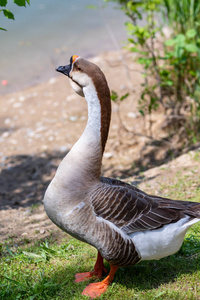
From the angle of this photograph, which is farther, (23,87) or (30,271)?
(23,87)

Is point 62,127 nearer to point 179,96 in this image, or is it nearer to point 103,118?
point 179,96

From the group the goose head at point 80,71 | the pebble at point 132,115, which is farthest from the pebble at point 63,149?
the goose head at point 80,71

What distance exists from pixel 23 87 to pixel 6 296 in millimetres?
9059

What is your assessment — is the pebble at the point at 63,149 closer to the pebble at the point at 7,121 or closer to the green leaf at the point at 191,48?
the pebble at the point at 7,121

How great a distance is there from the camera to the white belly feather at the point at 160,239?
2.78m

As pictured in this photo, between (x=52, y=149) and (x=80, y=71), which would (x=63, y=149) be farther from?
(x=80, y=71)

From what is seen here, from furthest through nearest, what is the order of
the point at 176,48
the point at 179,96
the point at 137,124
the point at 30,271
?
the point at 137,124, the point at 179,96, the point at 176,48, the point at 30,271

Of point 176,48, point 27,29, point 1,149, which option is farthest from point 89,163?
point 27,29

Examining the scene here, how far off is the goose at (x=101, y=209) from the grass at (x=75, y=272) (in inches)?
9.0

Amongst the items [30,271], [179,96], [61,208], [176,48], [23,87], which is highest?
[61,208]

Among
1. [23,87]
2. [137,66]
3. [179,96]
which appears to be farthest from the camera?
[23,87]

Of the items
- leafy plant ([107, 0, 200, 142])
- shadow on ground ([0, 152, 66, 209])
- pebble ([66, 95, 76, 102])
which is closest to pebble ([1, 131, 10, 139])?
shadow on ground ([0, 152, 66, 209])

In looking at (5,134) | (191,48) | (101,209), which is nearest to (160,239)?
(101,209)

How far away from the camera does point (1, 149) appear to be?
754cm
